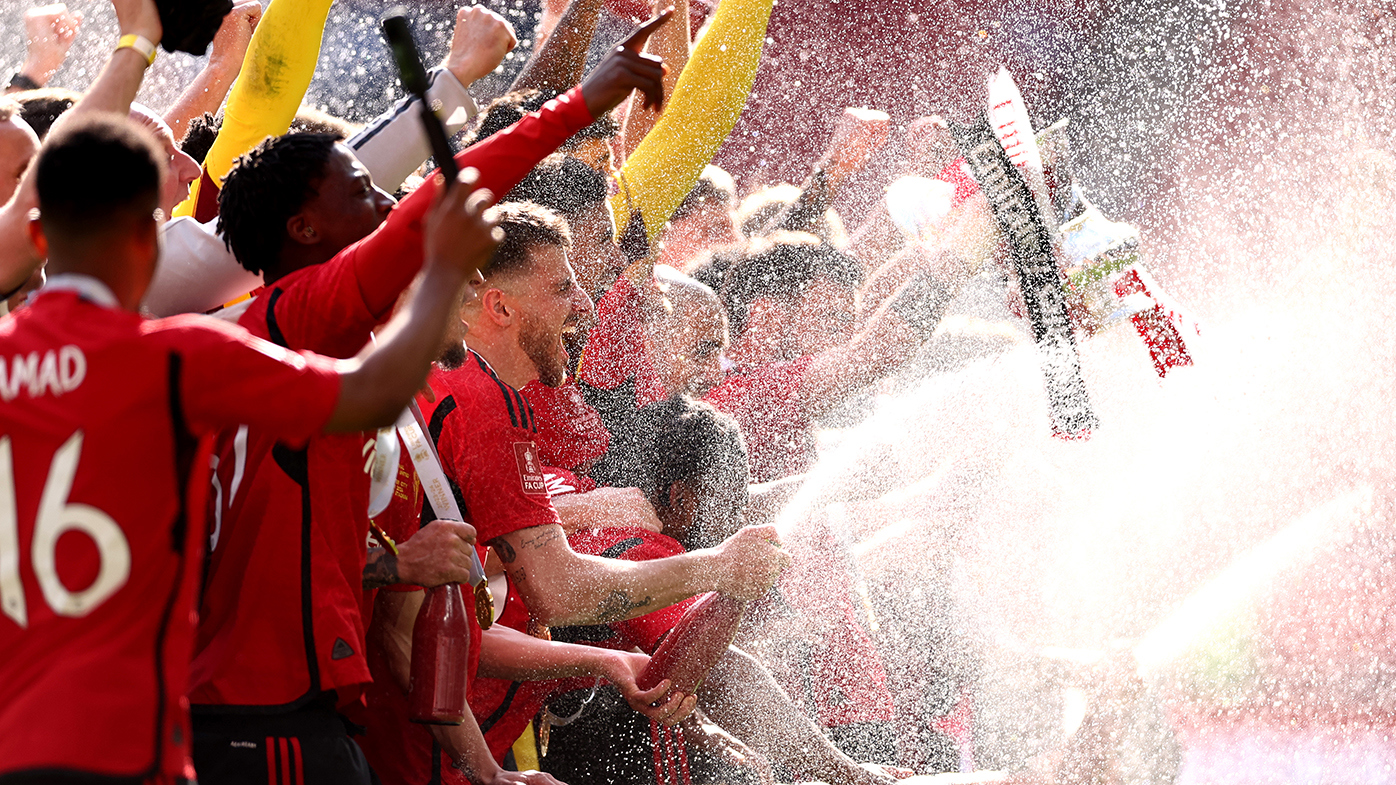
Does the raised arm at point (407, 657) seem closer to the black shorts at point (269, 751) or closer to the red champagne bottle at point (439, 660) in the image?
the red champagne bottle at point (439, 660)

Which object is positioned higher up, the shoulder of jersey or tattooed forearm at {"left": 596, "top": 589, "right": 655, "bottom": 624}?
the shoulder of jersey

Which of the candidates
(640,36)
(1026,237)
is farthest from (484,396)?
(1026,237)

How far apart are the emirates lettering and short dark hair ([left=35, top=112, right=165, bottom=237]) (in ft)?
0.44

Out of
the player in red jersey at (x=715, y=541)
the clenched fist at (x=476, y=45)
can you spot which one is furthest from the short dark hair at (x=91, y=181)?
the player in red jersey at (x=715, y=541)

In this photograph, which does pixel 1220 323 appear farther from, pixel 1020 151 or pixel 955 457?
pixel 1020 151

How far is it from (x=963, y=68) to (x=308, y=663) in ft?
18.1

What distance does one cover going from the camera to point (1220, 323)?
5.71 m

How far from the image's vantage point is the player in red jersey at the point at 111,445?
1.28m

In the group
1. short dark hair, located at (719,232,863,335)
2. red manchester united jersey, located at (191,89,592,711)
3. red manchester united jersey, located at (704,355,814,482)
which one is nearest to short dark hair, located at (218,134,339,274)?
red manchester united jersey, located at (191,89,592,711)

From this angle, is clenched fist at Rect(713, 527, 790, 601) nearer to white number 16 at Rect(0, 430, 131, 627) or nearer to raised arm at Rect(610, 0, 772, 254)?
raised arm at Rect(610, 0, 772, 254)

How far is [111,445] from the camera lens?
1.29m

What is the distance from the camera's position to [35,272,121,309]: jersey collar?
51.9 inches

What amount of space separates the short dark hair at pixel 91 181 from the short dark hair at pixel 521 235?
1.28 metres

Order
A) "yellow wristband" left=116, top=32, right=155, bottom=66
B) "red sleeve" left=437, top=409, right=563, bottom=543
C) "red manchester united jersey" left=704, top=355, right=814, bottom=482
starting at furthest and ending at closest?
"red manchester united jersey" left=704, top=355, right=814, bottom=482 < "red sleeve" left=437, top=409, right=563, bottom=543 < "yellow wristband" left=116, top=32, right=155, bottom=66
